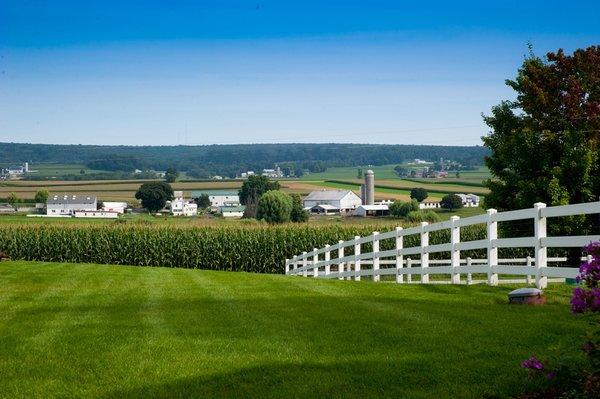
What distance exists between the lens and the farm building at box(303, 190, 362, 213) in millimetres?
147875

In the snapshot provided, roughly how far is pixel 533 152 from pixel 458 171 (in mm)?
157523

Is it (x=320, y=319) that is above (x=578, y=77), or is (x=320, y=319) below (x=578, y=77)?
below

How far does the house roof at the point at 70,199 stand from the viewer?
138m

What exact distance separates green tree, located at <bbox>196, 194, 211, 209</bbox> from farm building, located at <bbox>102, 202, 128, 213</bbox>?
18.1 m

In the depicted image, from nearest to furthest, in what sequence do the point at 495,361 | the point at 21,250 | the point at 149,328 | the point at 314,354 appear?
the point at 495,361 → the point at 314,354 → the point at 149,328 → the point at 21,250

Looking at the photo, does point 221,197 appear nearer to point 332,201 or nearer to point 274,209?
point 332,201

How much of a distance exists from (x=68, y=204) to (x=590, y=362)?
449 ft

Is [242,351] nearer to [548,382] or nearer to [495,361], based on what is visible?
[495,361]

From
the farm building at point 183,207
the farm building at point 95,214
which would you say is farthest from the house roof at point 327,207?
the farm building at point 95,214

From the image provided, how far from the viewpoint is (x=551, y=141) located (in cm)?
3256

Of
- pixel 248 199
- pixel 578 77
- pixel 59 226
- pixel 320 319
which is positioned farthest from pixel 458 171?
pixel 320 319

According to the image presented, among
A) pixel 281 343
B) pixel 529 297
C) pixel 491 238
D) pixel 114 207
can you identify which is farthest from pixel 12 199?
pixel 281 343

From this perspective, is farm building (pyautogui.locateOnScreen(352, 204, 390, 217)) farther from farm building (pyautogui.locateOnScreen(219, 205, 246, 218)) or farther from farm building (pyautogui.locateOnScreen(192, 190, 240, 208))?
farm building (pyautogui.locateOnScreen(192, 190, 240, 208))

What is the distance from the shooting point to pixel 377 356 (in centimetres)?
915
